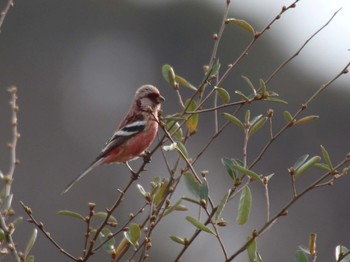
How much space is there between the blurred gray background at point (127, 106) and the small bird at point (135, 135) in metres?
12.3

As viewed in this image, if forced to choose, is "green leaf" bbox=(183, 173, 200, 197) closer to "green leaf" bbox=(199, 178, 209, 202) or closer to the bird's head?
"green leaf" bbox=(199, 178, 209, 202)

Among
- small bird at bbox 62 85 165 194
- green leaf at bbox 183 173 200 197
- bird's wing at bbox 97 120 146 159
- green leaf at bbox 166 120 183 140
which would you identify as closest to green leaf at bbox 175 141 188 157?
green leaf at bbox 183 173 200 197

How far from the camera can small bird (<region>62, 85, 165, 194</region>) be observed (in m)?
5.50

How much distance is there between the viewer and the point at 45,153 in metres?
24.8

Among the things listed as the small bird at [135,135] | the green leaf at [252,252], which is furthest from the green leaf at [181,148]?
the small bird at [135,135]

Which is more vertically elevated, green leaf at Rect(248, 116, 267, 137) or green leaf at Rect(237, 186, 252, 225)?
green leaf at Rect(248, 116, 267, 137)

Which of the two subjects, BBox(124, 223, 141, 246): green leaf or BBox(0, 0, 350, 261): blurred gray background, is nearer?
BBox(124, 223, 141, 246): green leaf

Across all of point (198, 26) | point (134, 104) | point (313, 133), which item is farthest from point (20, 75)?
point (134, 104)

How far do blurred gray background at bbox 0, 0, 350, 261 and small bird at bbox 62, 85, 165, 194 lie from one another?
12270mm

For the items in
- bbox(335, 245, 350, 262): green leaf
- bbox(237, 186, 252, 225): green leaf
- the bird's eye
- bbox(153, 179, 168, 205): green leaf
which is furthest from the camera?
the bird's eye

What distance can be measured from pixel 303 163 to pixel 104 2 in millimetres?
26962

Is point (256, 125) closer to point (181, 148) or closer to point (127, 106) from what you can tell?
point (181, 148)

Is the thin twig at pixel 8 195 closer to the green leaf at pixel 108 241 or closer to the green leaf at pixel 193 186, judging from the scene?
the green leaf at pixel 108 241

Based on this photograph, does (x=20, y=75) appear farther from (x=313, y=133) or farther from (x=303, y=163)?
(x=303, y=163)
